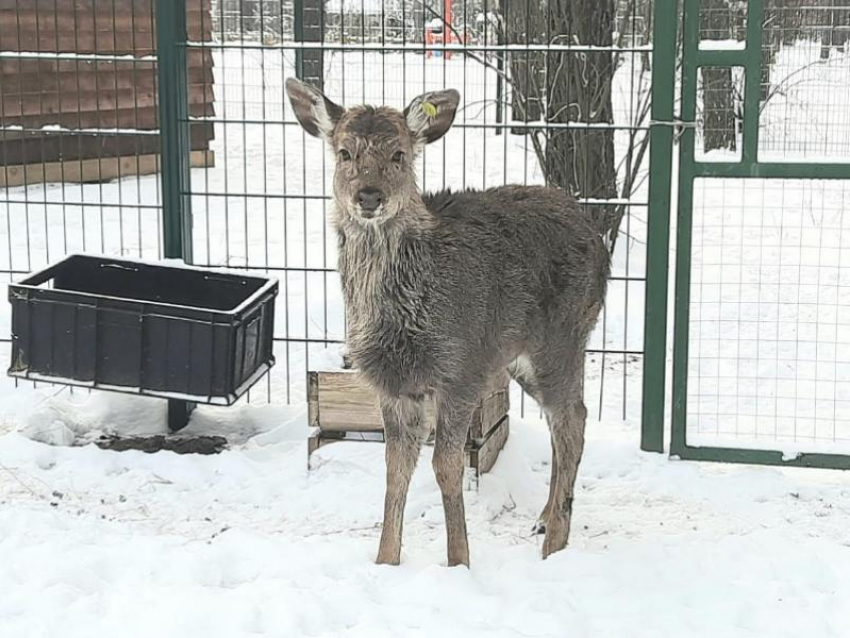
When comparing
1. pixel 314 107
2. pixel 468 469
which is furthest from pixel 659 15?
pixel 468 469

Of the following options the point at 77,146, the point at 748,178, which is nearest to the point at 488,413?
the point at 748,178

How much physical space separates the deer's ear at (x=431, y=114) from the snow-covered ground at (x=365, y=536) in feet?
5.50

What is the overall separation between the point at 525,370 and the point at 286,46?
7.12ft

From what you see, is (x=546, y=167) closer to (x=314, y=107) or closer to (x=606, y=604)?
(x=314, y=107)

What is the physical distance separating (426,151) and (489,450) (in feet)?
15.1

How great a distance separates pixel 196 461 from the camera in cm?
637

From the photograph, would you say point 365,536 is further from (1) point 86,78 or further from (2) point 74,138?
(1) point 86,78

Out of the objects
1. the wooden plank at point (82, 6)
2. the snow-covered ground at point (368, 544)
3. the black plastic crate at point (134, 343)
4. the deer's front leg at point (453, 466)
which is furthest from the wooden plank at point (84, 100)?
the deer's front leg at point (453, 466)

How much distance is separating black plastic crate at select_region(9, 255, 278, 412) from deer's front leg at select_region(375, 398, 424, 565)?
1230mm

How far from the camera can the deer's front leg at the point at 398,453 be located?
515 cm

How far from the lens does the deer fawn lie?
506 centimetres

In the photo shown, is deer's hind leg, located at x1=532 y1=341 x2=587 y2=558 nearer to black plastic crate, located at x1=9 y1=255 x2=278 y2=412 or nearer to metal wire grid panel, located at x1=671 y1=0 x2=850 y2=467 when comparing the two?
metal wire grid panel, located at x1=671 y1=0 x2=850 y2=467

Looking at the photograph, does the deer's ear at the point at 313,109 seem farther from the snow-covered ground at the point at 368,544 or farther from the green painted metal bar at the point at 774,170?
the green painted metal bar at the point at 774,170

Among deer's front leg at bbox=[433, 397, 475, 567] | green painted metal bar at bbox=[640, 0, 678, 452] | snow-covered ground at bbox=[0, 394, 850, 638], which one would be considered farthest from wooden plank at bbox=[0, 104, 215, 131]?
deer's front leg at bbox=[433, 397, 475, 567]
